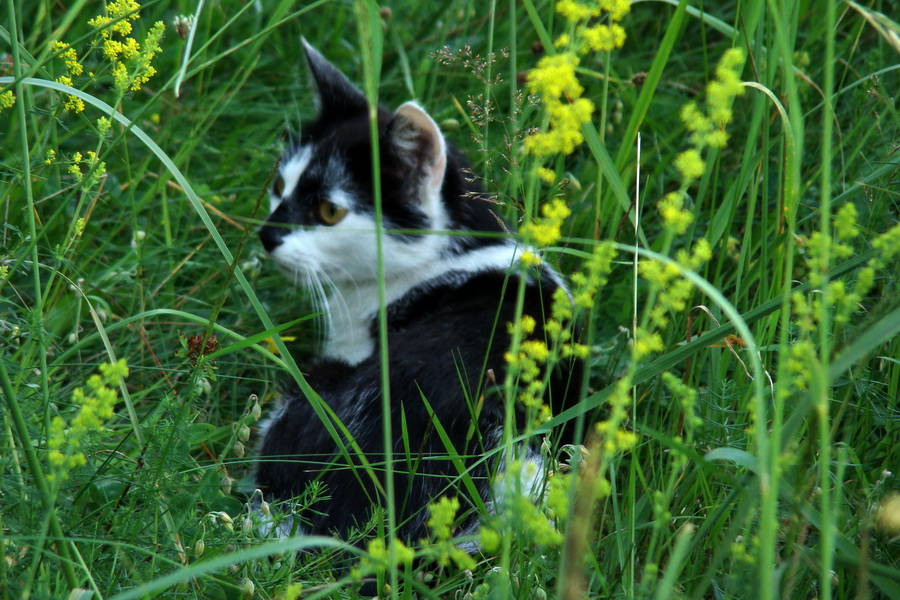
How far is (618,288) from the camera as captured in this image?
271 cm

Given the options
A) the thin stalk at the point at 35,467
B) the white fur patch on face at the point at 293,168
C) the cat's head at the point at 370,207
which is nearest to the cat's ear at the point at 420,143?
the cat's head at the point at 370,207

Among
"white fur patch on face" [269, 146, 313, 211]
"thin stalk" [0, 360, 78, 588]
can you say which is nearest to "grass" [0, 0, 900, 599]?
"thin stalk" [0, 360, 78, 588]

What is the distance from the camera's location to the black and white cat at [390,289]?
6.16 feet

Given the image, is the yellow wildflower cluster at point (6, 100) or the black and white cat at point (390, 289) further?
the black and white cat at point (390, 289)

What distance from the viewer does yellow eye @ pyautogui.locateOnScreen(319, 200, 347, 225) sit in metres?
2.47

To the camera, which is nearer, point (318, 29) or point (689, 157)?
point (689, 157)

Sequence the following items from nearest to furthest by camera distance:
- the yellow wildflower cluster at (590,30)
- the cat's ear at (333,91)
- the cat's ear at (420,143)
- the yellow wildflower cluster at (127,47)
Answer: the yellow wildflower cluster at (590,30)
the yellow wildflower cluster at (127,47)
the cat's ear at (420,143)
the cat's ear at (333,91)

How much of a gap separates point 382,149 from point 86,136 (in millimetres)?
1255

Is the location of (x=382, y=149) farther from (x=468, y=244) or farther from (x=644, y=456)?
(x=644, y=456)

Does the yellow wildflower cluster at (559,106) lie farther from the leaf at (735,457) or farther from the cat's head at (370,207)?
the cat's head at (370,207)

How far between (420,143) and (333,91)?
499mm

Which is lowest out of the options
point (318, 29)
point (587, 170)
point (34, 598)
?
point (34, 598)

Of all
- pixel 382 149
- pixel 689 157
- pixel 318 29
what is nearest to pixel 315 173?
pixel 382 149

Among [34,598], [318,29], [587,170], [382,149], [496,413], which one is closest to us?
[34,598]
